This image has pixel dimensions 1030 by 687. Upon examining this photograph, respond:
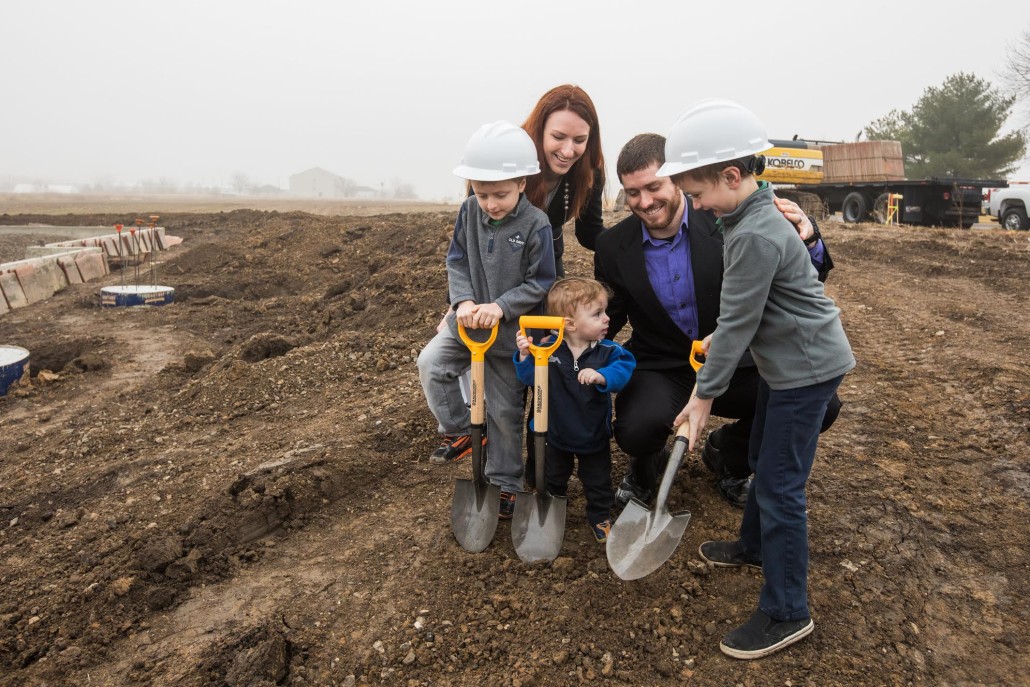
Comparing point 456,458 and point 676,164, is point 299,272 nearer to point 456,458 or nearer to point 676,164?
point 456,458

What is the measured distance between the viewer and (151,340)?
7910 millimetres

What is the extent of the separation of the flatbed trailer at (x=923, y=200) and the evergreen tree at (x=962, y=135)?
613 inches

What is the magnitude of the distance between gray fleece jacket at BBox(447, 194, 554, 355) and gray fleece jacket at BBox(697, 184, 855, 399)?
0.95 m

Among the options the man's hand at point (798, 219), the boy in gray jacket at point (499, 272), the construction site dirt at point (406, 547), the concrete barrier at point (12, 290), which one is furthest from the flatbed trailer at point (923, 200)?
the concrete barrier at point (12, 290)

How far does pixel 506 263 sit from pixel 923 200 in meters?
16.7

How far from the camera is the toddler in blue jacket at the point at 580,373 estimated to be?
288 cm

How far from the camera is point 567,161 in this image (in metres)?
3.25

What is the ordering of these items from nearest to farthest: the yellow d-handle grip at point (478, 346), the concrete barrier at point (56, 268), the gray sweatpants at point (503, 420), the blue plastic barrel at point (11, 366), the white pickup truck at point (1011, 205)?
1. the yellow d-handle grip at point (478, 346)
2. the gray sweatpants at point (503, 420)
3. the blue plastic barrel at point (11, 366)
4. the concrete barrier at point (56, 268)
5. the white pickup truck at point (1011, 205)

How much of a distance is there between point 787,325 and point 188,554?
253 centimetres

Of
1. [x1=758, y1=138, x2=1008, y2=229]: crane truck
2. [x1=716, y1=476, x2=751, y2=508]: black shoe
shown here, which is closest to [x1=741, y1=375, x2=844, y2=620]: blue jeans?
[x1=716, y1=476, x2=751, y2=508]: black shoe

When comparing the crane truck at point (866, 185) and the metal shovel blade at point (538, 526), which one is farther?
the crane truck at point (866, 185)

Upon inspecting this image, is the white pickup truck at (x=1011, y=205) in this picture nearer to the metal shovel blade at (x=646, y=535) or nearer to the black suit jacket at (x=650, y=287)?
the black suit jacket at (x=650, y=287)

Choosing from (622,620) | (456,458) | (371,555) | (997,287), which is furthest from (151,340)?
(997,287)

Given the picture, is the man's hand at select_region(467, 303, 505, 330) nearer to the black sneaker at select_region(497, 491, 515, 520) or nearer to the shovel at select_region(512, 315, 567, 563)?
the shovel at select_region(512, 315, 567, 563)
